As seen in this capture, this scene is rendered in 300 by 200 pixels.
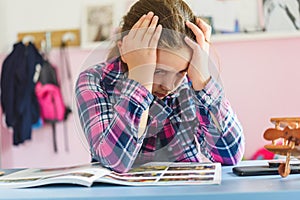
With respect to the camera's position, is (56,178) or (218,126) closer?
(56,178)

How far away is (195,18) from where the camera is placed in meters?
0.94

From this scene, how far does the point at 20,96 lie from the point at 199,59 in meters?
2.08

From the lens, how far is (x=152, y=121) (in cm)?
92

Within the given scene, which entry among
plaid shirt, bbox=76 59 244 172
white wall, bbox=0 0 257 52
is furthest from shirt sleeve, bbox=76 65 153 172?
white wall, bbox=0 0 257 52

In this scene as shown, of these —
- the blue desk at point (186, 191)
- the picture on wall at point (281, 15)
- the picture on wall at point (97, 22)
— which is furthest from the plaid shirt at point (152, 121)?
the picture on wall at point (97, 22)

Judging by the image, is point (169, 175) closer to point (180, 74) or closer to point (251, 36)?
point (180, 74)

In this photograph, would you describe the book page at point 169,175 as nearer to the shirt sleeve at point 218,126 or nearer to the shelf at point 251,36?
the shirt sleeve at point 218,126

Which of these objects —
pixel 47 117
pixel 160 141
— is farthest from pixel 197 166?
pixel 47 117

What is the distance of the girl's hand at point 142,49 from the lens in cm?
82

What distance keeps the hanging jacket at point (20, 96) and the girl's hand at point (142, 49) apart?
2026 mm

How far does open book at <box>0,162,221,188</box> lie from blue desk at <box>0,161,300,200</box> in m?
0.01

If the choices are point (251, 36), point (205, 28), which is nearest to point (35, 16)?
point (251, 36)

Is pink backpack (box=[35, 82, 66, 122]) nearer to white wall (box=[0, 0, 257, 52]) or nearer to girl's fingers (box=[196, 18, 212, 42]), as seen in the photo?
white wall (box=[0, 0, 257, 52])

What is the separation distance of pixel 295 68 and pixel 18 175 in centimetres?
202
